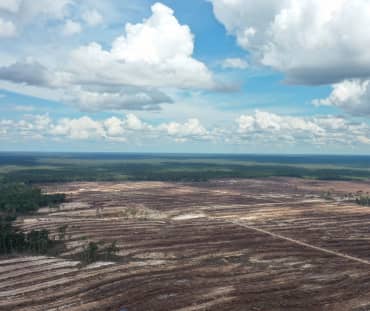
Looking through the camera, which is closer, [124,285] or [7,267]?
[124,285]

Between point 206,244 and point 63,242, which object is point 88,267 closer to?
point 63,242

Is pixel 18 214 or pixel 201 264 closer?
pixel 201 264

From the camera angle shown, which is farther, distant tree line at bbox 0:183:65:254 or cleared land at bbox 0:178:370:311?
distant tree line at bbox 0:183:65:254

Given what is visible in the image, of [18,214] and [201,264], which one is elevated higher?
[201,264]

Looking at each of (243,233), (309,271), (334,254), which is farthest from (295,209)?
(309,271)
